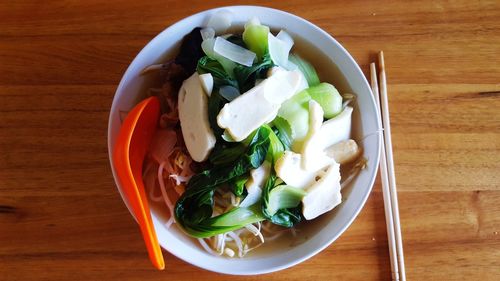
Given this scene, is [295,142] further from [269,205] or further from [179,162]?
[179,162]

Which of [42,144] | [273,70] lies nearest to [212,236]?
[273,70]

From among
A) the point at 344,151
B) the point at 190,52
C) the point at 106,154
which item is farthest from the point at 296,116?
the point at 106,154

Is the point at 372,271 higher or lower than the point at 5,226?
lower

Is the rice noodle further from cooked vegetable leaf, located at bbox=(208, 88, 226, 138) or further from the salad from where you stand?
cooked vegetable leaf, located at bbox=(208, 88, 226, 138)

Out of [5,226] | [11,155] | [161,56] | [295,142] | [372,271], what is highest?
Result: [161,56]

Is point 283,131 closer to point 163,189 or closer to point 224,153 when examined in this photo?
point 224,153

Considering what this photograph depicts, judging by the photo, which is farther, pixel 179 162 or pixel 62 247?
pixel 62 247

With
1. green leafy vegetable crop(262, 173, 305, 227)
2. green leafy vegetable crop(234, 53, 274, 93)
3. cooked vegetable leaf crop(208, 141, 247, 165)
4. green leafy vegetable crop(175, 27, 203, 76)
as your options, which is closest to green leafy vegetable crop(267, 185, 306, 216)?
green leafy vegetable crop(262, 173, 305, 227)
